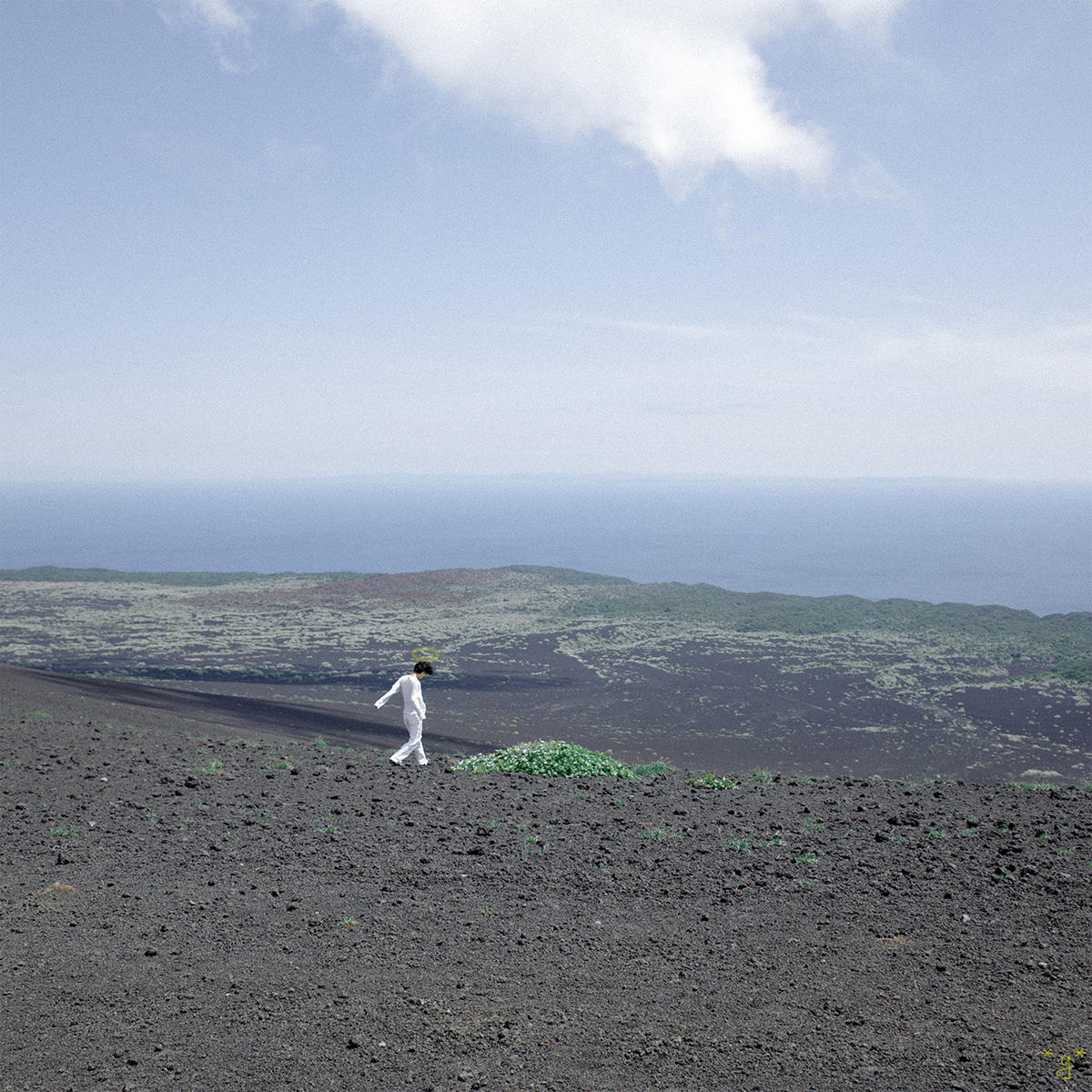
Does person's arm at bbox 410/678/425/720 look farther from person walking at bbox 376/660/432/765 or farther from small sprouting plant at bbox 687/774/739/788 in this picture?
small sprouting plant at bbox 687/774/739/788

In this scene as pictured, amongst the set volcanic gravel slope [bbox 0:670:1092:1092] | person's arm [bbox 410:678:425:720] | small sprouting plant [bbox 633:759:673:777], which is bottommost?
small sprouting plant [bbox 633:759:673:777]

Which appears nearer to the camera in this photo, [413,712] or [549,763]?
[549,763]

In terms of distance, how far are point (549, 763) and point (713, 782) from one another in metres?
2.42

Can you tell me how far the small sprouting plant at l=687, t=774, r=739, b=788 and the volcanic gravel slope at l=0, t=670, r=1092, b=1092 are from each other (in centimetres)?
31

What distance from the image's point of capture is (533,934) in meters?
6.67

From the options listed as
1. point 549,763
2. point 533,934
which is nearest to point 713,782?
point 549,763

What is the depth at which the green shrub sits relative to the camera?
1202 centimetres

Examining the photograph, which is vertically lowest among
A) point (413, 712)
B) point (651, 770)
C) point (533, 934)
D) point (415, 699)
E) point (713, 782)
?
point (651, 770)

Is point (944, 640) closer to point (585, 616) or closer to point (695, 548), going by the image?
point (585, 616)

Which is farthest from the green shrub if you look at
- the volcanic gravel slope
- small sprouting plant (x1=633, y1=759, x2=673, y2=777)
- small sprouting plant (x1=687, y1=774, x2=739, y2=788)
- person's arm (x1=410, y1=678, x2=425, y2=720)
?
small sprouting plant (x1=687, y1=774, x2=739, y2=788)

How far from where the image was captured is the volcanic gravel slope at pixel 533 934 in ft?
16.0

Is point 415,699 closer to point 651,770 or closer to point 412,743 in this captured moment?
point 412,743

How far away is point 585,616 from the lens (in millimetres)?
43656

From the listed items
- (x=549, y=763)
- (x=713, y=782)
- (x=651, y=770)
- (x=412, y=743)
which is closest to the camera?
(x=713, y=782)
